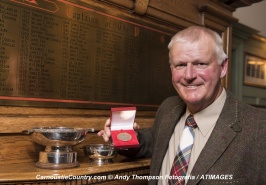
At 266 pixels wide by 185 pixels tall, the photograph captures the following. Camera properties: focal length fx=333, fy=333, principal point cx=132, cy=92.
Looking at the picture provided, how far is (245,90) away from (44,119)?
3760 millimetres

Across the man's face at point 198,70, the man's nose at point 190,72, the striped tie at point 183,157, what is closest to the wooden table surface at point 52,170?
the striped tie at point 183,157

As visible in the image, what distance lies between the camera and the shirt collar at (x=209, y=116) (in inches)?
75.7

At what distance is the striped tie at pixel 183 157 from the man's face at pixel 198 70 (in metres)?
0.17

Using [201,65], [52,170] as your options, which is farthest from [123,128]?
[201,65]

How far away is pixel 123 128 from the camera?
206cm

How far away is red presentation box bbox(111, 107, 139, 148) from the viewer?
6.45ft

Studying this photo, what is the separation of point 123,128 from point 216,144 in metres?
0.58

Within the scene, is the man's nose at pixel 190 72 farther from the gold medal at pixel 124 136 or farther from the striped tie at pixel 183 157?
the gold medal at pixel 124 136

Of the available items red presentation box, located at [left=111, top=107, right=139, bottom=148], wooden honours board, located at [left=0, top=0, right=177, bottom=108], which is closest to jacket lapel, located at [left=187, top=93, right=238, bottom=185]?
red presentation box, located at [left=111, top=107, right=139, bottom=148]

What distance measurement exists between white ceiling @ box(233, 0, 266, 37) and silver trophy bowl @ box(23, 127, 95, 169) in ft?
12.5

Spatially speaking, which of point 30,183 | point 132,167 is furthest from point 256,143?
point 30,183

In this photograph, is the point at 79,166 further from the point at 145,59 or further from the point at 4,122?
the point at 145,59

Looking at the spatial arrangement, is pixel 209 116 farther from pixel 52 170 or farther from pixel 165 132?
pixel 52 170

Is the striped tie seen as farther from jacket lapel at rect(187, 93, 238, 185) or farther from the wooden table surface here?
the wooden table surface
